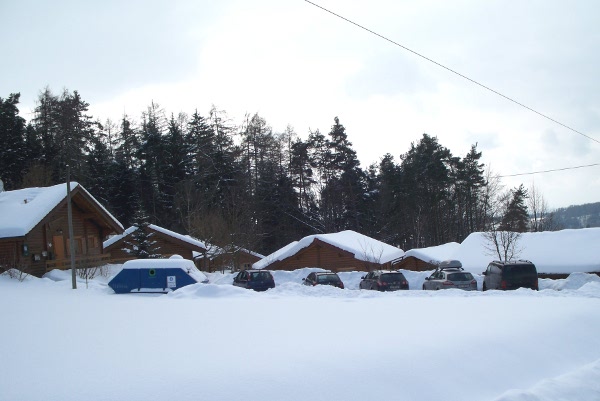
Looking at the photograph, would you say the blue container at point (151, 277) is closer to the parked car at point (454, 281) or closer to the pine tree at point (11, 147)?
the parked car at point (454, 281)

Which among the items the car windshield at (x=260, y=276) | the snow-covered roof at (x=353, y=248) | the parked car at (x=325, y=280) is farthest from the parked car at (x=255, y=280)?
the snow-covered roof at (x=353, y=248)

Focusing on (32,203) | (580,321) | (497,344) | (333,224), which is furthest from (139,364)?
(333,224)

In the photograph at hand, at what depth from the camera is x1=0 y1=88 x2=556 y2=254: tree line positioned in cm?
4975

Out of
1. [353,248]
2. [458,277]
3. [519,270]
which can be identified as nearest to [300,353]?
[519,270]

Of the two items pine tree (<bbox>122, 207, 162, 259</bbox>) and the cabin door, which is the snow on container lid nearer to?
pine tree (<bbox>122, 207, 162, 259</bbox>)

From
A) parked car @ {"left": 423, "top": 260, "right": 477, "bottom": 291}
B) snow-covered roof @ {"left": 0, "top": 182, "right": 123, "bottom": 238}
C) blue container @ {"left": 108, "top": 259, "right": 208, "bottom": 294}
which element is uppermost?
snow-covered roof @ {"left": 0, "top": 182, "right": 123, "bottom": 238}

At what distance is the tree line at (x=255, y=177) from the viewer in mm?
49750

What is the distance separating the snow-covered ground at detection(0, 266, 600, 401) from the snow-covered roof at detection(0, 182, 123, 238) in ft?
55.5

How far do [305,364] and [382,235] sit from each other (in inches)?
2233

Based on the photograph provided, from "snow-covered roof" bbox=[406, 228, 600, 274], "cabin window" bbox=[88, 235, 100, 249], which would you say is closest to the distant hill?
"snow-covered roof" bbox=[406, 228, 600, 274]

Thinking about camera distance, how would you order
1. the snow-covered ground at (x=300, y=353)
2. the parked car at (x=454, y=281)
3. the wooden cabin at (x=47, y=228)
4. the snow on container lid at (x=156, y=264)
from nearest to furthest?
the snow-covered ground at (x=300, y=353) → the snow on container lid at (x=156, y=264) → the parked car at (x=454, y=281) → the wooden cabin at (x=47, y=228)

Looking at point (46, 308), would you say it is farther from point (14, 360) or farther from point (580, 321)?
point (580, 321)

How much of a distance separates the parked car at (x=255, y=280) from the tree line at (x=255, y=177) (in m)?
19.1

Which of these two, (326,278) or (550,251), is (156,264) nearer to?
(326,278)
